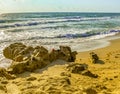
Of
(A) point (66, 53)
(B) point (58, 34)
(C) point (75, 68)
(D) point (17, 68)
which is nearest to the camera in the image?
(D) point (17, 68)

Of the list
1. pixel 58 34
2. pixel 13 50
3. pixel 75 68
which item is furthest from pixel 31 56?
pixel 58 34

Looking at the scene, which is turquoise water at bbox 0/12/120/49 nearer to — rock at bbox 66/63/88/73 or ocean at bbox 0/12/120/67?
ocean at bbox 0/12/120/67

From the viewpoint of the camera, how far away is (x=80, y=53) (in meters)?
13.5

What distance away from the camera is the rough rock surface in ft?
25.0

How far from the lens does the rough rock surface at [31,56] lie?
7.63m

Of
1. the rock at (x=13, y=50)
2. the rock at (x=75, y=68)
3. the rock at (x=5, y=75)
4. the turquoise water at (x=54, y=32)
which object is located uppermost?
the rock at (x=13, y=50)

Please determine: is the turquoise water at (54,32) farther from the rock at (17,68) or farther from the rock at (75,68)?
the rock at (17,68)

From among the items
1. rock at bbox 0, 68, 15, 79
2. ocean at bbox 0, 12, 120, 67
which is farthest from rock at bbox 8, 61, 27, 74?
ocean at bbox 0, 12, 120, 67

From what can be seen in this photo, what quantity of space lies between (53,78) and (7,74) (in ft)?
4.44

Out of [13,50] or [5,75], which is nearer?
[5,75]

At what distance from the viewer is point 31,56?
8328 millimetres

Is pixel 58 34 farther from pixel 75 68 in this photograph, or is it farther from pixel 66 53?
pixel 75 68

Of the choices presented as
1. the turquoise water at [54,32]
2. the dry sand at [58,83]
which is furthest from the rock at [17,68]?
the turquoise water at [54,32]

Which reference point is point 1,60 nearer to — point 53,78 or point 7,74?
point 7,74
